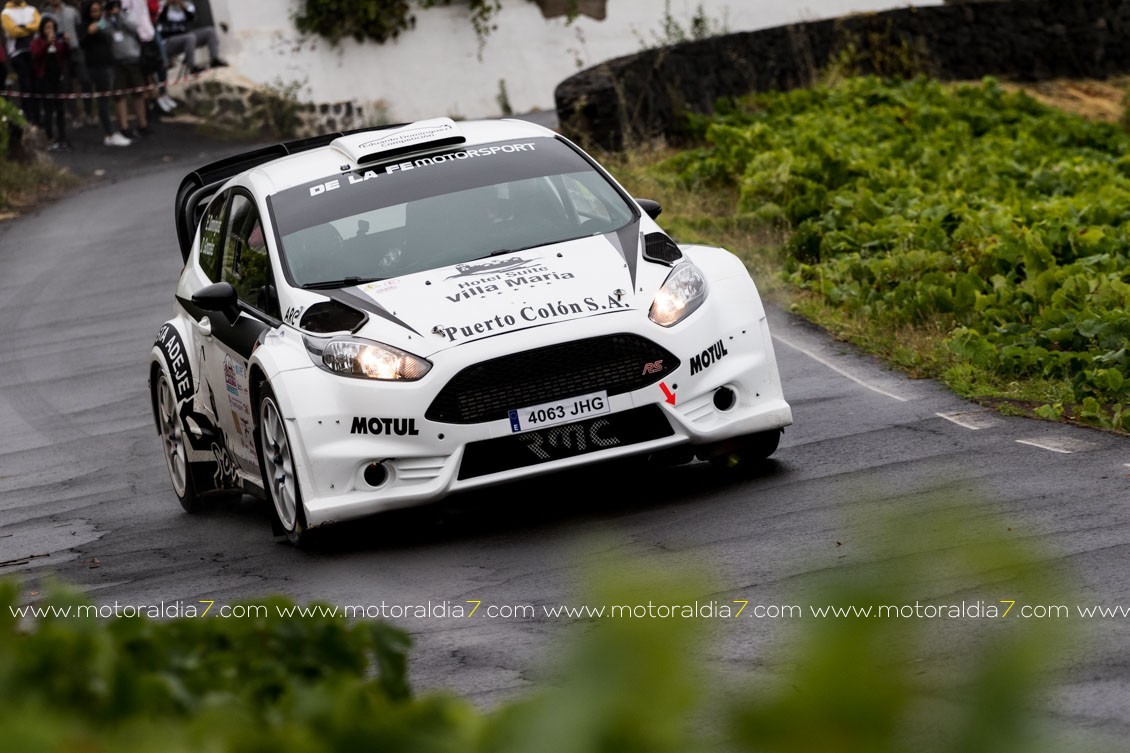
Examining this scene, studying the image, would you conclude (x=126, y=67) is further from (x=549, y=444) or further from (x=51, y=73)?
(x=549, y=444)

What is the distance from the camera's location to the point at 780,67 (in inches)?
937

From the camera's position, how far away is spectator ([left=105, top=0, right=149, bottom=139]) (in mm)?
28641

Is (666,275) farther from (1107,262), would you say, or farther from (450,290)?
(1107,262)

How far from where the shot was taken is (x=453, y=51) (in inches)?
1273

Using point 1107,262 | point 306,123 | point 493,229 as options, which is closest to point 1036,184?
point 1107,262

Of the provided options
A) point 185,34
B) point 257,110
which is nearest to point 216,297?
point 257,110

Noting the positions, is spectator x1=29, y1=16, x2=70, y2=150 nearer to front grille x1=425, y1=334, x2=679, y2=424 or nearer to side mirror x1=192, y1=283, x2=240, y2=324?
side mirror x1=192, y1=283, x2=240, y2=324

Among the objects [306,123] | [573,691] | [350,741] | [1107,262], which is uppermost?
[573,691]

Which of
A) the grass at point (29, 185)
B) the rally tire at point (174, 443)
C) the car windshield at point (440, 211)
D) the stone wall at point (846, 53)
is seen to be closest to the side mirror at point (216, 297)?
the car windshield at point (440, 211)

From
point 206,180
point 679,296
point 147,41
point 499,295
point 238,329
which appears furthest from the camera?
point 147,41

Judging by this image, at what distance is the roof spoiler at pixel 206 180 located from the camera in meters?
10.6

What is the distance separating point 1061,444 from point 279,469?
351cm

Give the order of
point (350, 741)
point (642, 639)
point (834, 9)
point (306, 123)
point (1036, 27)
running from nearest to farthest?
point (642, 639), point (350, 741), point (1036, 27), point (306, 123), point (834, 9)

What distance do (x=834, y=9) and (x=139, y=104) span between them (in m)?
12.7
